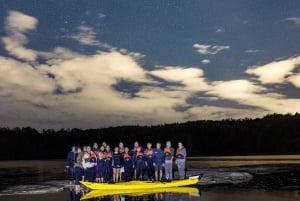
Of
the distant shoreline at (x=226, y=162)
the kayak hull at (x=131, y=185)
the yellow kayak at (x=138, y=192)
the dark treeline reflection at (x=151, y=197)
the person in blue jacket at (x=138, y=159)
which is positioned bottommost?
the dark treeline reflection at (x=151, y=197)

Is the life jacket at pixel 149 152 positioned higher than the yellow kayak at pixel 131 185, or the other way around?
the life jacket at pixel 149 152

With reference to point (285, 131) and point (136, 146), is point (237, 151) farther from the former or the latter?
point (136, 146)

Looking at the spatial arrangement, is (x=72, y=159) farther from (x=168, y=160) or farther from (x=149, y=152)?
(x=168, y=160)

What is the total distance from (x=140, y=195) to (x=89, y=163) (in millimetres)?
4764

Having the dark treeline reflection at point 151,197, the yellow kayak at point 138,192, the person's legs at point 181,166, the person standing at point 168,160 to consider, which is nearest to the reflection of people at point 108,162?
the yellow kayak at point 138,192

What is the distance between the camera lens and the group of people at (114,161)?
27.8 m

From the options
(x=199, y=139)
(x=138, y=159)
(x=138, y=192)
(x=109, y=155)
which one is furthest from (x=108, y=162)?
(x=199, y=139)

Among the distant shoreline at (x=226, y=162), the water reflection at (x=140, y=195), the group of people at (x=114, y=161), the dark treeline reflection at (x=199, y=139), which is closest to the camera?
the water reflection at (x=140, y=195)

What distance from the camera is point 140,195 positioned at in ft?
80.0

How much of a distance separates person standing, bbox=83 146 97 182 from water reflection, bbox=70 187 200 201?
135 centimetres

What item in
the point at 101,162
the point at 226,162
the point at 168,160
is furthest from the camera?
the point at 226,162

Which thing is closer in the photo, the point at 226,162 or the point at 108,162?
the point at 108,162

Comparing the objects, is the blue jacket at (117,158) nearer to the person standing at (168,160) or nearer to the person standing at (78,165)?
the person standing at (78,165)

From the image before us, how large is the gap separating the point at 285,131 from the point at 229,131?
57.7 feet
